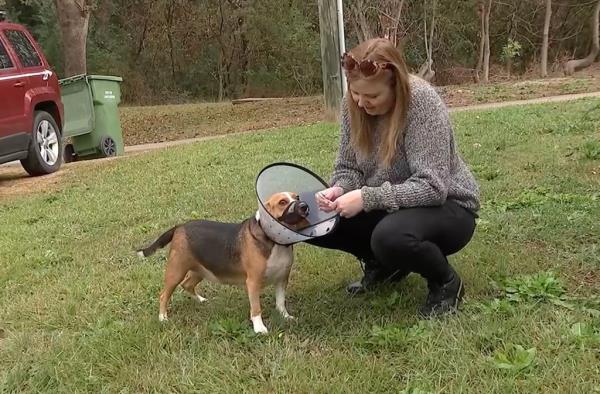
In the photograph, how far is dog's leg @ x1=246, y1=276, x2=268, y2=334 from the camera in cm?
306

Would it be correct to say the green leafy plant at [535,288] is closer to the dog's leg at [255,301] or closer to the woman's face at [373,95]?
the woman's face at [373,95]

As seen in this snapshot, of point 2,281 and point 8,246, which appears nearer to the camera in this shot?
point 2,281

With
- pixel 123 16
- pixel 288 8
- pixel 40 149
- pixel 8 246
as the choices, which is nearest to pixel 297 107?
pixel 288 8

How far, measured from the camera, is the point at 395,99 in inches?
119

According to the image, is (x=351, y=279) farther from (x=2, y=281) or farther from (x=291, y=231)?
(x=2, y=281)

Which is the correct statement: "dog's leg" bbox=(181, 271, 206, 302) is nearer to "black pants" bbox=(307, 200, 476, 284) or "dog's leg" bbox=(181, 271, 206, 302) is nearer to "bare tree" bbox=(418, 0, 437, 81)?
"black pants" bbox=(307, 200, 476, 284)

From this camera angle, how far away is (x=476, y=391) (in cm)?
241

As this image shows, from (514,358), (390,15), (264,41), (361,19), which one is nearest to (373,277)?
(514,358)

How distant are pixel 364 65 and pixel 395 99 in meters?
0.25

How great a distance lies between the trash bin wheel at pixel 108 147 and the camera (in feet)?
38.2

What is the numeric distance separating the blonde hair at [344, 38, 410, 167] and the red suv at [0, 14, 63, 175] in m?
6.09

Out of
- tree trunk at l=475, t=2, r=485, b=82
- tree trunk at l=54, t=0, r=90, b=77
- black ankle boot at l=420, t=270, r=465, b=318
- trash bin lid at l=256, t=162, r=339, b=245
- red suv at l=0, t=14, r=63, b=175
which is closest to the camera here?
trash bin lid at l=256, t=162, r=339, b=245

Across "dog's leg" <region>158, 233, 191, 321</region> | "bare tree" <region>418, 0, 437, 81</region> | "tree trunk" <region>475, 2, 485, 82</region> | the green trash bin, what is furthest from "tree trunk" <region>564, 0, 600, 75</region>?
"dog's leg" <region>158, 233, 191, 321</region>

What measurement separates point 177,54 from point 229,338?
2346cm
